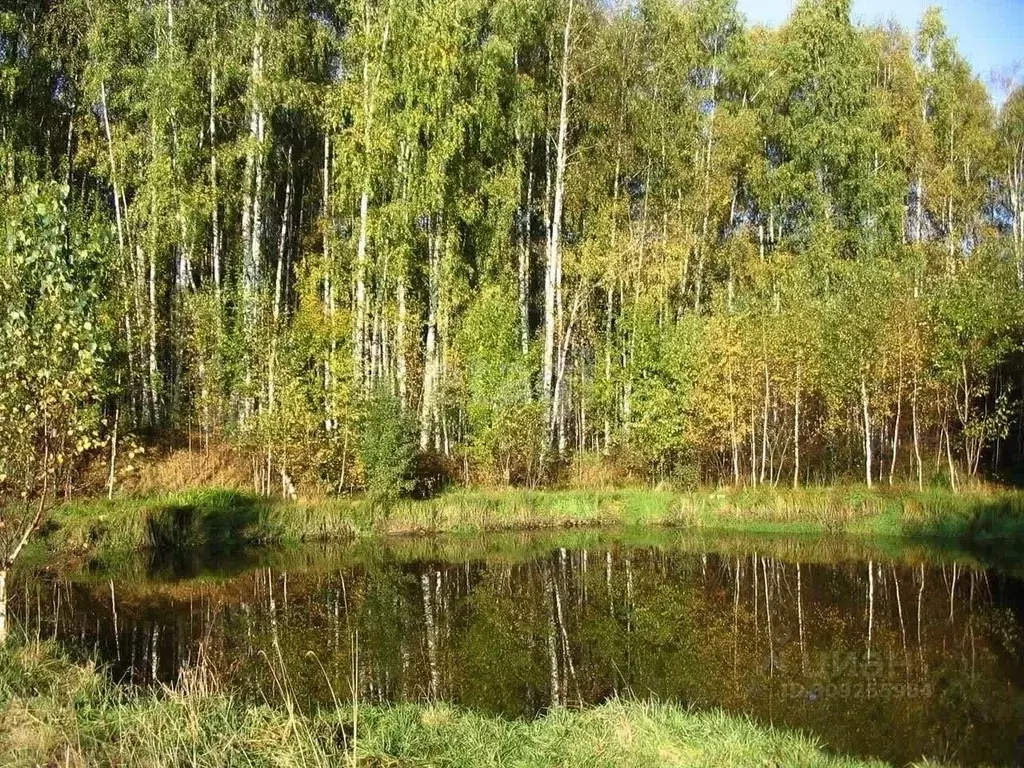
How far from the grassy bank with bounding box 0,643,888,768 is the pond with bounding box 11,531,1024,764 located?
104 centimetres

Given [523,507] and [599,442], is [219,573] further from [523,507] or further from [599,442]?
[599,442]

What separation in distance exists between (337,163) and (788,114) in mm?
20450

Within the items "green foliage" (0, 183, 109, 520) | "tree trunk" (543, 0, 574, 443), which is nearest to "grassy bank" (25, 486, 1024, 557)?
"tree trunk" (543, 0, 574, 443)

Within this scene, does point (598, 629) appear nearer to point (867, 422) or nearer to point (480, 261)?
point (867, 422)

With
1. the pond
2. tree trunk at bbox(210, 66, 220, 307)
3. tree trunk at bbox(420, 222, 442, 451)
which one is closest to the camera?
the pond

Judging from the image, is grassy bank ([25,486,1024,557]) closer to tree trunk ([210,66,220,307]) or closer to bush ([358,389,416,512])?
bush ([358,389,416,512])

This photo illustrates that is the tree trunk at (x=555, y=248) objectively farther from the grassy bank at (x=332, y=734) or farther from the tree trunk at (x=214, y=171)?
the grassy bank at (x=332, y=734)

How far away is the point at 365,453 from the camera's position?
23531 mm

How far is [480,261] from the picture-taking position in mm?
28000

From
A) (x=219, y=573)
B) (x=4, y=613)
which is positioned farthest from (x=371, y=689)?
(x=219, y=573)

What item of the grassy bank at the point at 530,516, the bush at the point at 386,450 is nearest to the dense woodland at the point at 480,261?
the bush at the point at 386,450

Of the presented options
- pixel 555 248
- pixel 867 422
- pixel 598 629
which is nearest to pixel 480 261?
pixel 555 248

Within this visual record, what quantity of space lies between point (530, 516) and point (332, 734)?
705 inches

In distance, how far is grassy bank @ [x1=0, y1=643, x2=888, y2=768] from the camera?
6.35 meters
